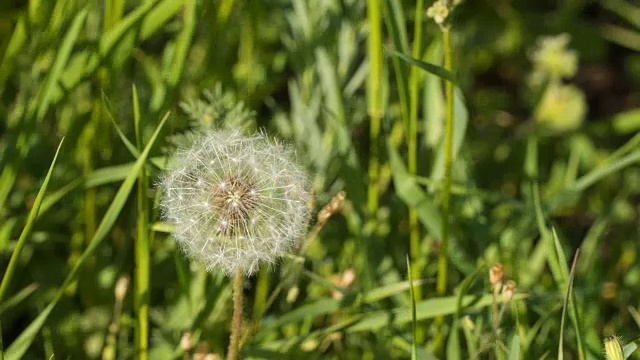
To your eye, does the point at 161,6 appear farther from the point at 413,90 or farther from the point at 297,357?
the point at 297,357

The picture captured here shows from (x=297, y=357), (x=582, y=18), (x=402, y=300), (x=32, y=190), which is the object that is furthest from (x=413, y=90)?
(x=582, y=18)

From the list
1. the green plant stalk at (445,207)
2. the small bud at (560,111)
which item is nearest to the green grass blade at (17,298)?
the green plant stalk at (445,207)

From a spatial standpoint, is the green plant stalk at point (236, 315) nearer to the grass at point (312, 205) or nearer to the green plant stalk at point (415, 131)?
the grass at point (312, 205)

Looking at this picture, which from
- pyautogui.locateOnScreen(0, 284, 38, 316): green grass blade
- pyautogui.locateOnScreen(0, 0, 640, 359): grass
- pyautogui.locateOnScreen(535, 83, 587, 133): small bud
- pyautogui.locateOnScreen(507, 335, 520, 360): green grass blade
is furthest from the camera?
pyautogui.locateOnScreen(535, 83, 587, 133): small bud

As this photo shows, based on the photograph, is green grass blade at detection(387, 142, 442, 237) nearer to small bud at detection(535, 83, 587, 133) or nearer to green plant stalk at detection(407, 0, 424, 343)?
green plant stalk at detection(407, 0, 424, 343)

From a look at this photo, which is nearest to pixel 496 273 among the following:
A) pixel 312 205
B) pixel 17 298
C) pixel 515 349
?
pixel 515 349

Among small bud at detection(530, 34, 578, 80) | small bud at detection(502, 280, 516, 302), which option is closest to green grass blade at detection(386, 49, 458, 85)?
small bud at detection(502, 280, 516, 302)
